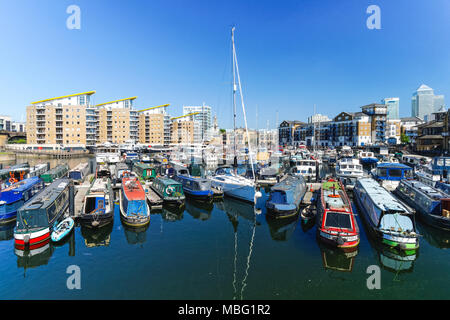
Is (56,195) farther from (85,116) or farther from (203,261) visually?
(85,116)

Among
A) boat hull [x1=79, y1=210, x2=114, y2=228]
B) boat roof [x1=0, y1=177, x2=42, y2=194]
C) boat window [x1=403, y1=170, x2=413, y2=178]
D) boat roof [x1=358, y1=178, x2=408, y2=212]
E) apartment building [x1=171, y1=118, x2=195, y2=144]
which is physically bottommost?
boat hull [x1=79, y1=210, x2=114, y2=228]

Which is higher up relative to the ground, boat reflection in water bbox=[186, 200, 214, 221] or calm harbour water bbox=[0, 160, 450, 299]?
boat reflection in water bbox=[186, 200, 214, 221]

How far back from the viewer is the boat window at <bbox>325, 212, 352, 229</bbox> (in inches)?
842

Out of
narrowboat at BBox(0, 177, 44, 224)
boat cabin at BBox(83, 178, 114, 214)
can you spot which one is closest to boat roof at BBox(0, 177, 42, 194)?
narrowboat at BBox(0, 177, 44, 224)

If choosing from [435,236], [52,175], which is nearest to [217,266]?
[435,236]

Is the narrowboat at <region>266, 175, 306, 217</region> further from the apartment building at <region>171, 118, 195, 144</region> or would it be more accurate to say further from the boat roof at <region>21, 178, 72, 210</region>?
the apartment building at <region>171, 118, 195, 144</region>

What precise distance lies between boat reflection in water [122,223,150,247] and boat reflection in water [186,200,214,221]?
5.97 metres

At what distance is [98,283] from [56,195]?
13247mm

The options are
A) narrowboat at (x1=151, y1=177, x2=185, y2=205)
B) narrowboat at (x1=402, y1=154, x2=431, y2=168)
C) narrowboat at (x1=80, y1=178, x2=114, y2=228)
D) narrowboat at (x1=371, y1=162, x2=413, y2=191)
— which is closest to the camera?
narrowboat at (x1=80, y1=178, x2=114, y2=228)


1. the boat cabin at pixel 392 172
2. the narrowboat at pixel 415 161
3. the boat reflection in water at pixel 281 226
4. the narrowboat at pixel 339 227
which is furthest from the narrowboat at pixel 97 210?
the narrowboat at pixel 415 161

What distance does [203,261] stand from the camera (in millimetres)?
19625

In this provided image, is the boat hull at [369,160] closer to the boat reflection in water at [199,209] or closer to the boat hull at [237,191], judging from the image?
the boat hull at [237,191]

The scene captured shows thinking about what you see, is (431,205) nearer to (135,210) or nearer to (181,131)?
(135,210)
